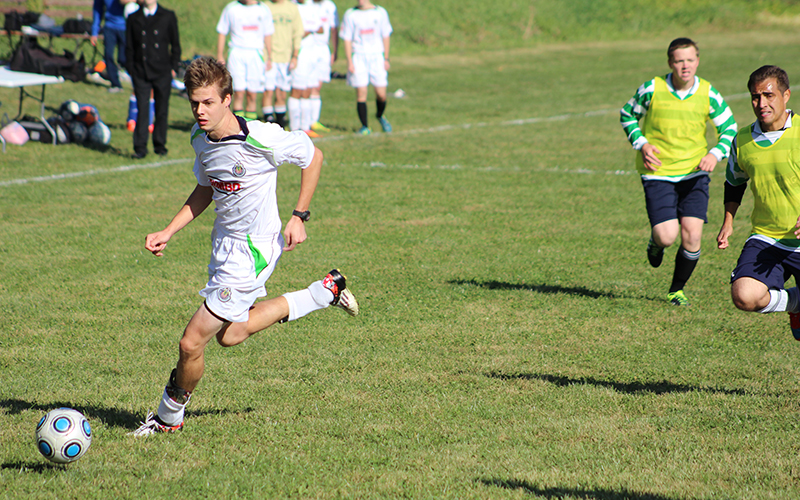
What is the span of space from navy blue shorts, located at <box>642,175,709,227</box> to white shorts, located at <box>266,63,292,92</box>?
32.2 ft

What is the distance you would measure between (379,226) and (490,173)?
3.62 m

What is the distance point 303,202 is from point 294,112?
454 inches

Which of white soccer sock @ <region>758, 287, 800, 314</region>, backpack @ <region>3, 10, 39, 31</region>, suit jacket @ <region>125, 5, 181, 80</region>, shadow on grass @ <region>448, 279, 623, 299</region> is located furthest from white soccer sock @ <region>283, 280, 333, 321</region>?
backpack @ <region>3, 10, 39, 31</region>

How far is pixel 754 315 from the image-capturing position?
22.3 ft

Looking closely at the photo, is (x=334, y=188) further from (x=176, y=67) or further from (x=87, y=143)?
(x=87, y=143)

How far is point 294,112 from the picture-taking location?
15.7m

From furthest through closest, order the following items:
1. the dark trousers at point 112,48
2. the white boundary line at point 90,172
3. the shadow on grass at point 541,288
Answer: the dark trousers at point 112,48 → the white boundary line at point 90,172 → the shadow on grass at point 541,288

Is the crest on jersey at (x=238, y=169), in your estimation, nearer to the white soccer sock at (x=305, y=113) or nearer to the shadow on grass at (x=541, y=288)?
the shadow on grass at (x=541, y=288)

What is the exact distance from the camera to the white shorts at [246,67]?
46.6 feet

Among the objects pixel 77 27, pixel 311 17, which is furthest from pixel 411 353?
pixel 77 27

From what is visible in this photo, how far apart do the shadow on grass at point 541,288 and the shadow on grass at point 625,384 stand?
77.4 inches

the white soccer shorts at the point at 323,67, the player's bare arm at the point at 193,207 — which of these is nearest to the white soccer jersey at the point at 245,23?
the white soccer shorts at the point at 323,67

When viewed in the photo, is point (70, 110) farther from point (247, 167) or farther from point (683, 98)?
point (683, 98)

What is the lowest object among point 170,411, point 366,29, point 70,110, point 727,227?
→ point 170,411
